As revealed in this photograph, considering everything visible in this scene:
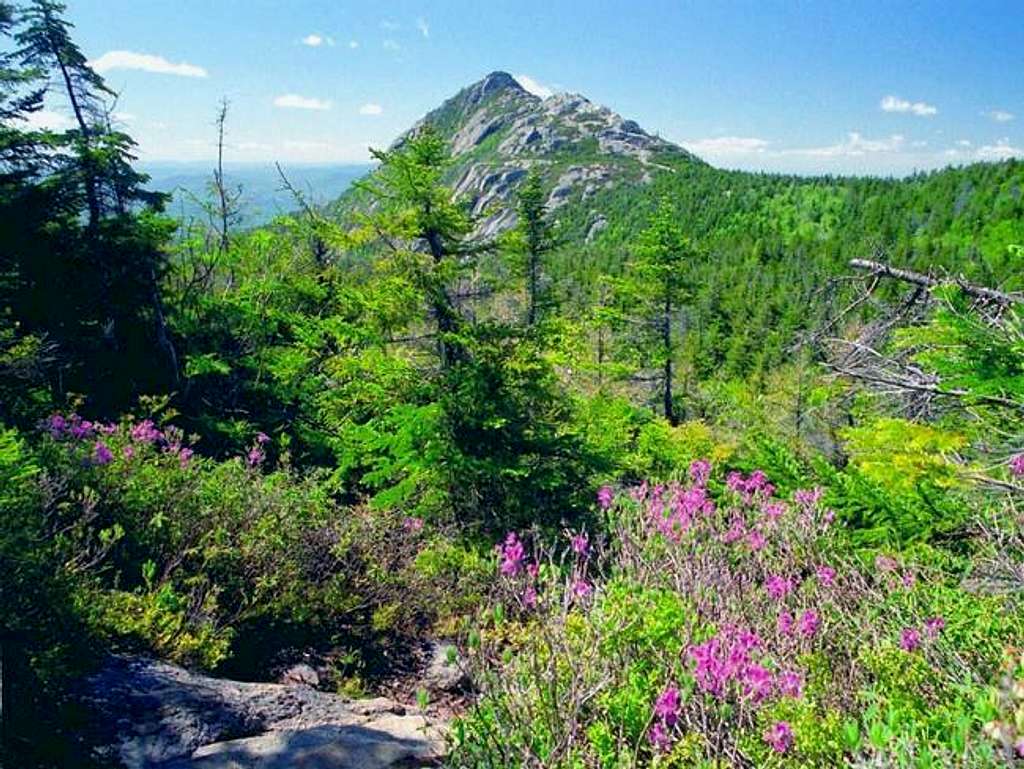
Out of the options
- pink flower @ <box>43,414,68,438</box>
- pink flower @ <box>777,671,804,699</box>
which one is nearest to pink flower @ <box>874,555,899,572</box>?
pink flower @ <box>777,671,804,699</box>

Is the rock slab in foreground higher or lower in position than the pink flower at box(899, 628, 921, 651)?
lower

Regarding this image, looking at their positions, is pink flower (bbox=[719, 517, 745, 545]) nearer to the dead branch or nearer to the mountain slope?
the dead branch

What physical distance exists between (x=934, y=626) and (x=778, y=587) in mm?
825

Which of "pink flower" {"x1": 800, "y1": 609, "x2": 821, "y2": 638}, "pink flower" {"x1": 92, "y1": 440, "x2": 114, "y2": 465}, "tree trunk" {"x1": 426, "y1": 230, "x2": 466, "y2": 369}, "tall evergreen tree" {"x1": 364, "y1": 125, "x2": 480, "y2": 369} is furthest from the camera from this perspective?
"tree trunk" {"x1": 426, "y1": 230, "x2": 466, "y2": 369}

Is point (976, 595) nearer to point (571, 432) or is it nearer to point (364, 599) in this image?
point (364, 599)

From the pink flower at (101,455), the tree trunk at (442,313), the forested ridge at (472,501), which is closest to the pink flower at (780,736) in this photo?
the forested ridge at (472,501)

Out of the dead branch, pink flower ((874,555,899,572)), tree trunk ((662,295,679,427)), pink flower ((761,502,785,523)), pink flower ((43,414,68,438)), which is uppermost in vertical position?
the dead branch

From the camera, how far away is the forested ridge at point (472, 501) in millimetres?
3080

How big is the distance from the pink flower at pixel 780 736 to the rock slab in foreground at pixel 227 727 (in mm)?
1685

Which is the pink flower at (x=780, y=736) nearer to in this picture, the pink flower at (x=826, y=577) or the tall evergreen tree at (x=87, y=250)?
the pink flower at (x=826, y=577)

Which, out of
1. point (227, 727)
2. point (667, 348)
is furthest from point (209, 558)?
point (667, 348)

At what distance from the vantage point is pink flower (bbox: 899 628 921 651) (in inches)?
124

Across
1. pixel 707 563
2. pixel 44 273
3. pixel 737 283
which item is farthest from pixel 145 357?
pixel 737 283

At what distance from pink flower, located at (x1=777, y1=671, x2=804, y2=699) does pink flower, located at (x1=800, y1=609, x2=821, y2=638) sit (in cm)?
48
